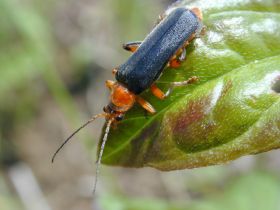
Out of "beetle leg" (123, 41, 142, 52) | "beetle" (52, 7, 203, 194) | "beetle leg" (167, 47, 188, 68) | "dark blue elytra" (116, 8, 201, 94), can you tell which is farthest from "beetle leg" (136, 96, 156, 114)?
"beetle leg" (123, 41, 142, 52)

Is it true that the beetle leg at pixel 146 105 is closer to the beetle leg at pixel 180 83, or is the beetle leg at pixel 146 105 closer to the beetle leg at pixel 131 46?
the beetle leg at pixel 180 83

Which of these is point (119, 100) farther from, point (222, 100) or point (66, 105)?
point (66, 105)

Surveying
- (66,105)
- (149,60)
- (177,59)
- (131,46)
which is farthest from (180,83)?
(66,105)

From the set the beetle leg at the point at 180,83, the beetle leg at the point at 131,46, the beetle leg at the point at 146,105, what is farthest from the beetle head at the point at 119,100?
the beetle leg at the point at 180,83

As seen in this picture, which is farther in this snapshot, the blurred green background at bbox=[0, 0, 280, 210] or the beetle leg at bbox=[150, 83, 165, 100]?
the blurred green background at bbox=[0, 0, 280, 210]

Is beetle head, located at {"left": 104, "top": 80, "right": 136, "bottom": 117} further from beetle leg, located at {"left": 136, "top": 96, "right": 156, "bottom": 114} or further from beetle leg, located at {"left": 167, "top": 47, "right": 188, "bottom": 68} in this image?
beetle leg, located at {"left": 167, "top": 47, "right": 188, "bottom": 68}
